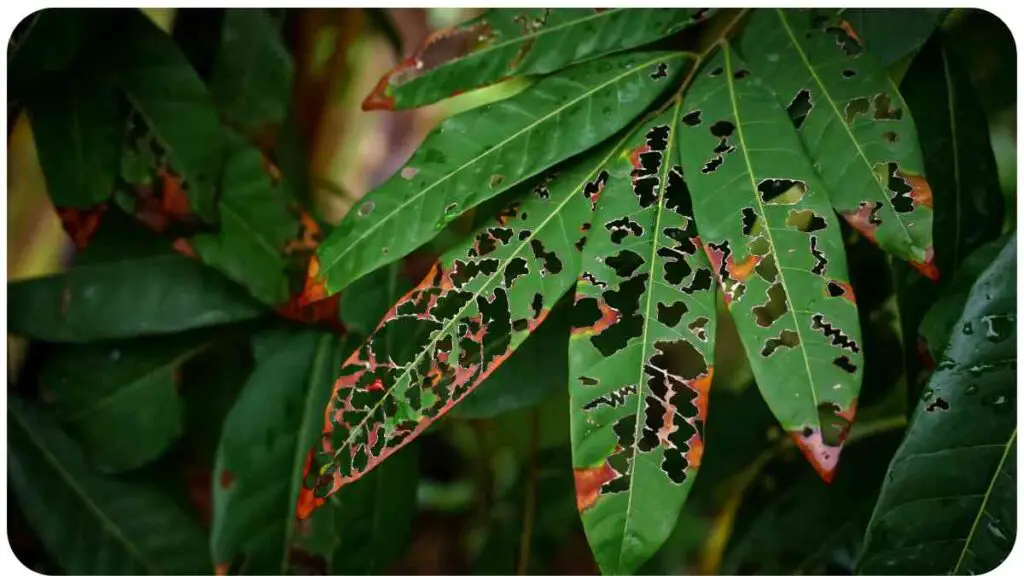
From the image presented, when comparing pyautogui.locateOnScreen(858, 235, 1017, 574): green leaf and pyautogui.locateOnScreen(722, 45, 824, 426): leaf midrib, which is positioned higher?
pyautogui.locateOnScreen(722, 45, 824, 426): leaf midrib

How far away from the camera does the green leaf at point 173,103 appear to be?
Answer: 562mm

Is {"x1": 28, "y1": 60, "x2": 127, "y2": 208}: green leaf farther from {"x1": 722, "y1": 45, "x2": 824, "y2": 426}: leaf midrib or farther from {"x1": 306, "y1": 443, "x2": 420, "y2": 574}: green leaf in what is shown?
{"x1": 722, "y1": 45, "x2": 824, "y2": 426}: leaf midrib

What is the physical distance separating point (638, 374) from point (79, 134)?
17.7 inches

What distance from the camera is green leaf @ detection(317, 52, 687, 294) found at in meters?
0.45

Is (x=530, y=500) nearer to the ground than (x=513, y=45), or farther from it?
nearer to the ground

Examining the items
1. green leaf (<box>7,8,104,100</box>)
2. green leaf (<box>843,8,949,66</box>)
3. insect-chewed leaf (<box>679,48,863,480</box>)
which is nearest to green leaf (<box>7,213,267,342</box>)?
green leaf (<box>7,8,104,100</box>)

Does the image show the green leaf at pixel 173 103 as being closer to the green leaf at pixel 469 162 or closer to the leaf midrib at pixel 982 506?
the green leaf at pixel 469 162

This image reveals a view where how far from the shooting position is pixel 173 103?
1.88ft

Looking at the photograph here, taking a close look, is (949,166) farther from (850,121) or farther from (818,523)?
(818,523)

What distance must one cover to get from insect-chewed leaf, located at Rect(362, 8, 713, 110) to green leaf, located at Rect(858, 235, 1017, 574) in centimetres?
26

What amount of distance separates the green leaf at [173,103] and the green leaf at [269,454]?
0.13 meters

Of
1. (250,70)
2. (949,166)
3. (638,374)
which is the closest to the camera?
(638,374)

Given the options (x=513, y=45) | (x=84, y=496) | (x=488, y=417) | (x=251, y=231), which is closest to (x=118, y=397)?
(x=84, y=496)

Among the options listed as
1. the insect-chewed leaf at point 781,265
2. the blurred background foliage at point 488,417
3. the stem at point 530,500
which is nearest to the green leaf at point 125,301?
the blurred background foliage at point 488,417
